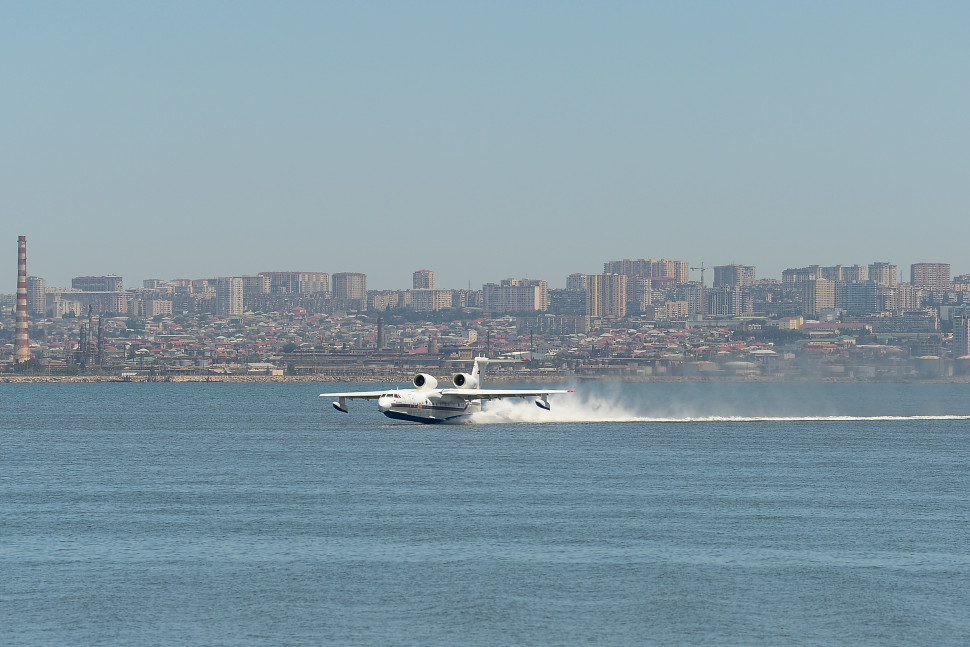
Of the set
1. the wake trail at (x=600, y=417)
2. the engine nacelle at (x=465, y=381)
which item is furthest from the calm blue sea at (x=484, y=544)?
the wake trail at (x=600, y=417)

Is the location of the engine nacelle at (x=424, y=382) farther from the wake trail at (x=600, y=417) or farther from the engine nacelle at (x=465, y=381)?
the wake trail at (x=600, y=417)

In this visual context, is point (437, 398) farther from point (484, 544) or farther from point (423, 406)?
point (484, 544)

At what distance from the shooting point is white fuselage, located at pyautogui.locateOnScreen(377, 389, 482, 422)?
280 feet

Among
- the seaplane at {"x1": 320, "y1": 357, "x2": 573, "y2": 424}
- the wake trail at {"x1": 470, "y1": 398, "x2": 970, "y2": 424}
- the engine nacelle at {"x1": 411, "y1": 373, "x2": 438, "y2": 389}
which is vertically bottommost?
the wake trail at {"x1": 470, "y1": 398, "x2": 970, "y2": 424}

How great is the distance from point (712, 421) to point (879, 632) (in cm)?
7053

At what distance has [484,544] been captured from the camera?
128 ft

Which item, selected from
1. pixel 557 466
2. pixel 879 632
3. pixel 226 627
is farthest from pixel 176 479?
pixel 879 632

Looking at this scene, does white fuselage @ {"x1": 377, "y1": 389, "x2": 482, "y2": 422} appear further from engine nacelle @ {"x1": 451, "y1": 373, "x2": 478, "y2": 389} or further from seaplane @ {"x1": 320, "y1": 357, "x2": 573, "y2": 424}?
engine nacelle @ {"x1": 451, "y1": 373, "x2": 478, "y2": 389}

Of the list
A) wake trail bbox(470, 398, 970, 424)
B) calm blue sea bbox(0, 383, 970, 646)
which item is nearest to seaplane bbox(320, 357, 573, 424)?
wake trail bbox(470, 398, 970, 424)

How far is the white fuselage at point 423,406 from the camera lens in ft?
280

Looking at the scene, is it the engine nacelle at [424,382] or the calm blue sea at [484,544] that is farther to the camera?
the engine nacelle at [424,382]

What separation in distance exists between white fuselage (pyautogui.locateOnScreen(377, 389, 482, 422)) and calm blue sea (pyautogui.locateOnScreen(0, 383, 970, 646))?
8.96 metres

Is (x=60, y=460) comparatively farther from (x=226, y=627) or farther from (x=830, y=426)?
(x=830, y=426)

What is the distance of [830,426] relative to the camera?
312 feet
